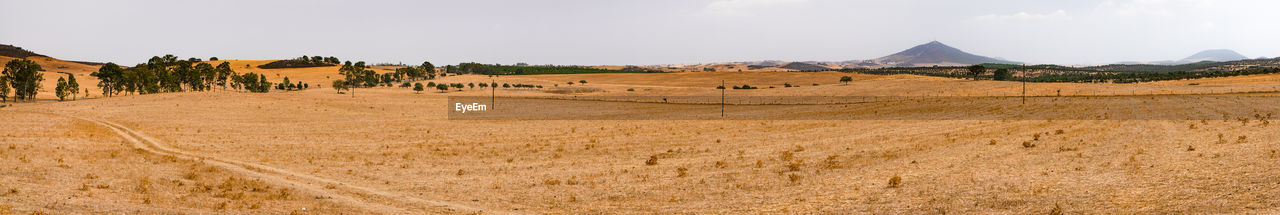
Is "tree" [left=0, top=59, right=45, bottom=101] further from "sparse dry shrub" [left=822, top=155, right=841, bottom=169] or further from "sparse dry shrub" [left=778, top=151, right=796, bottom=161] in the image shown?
"sparse dry shrub" [left=822, top=155, right=841, bottom=169]

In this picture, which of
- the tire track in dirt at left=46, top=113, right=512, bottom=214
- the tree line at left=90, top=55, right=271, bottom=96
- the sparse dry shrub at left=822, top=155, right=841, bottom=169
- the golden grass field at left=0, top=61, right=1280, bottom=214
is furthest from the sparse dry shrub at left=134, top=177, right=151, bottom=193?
the tree line at left=90, top=55, right=271, bottom=96

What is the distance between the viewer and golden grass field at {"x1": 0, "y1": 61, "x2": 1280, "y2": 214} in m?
19.8

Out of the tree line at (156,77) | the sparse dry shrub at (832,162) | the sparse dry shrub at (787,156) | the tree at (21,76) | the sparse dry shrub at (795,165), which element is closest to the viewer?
the sparse dry shrub at (795,165)

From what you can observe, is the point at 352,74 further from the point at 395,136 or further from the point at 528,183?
the point at 528,183

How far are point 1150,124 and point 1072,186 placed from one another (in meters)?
31.9

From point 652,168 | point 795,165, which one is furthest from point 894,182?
point 652,168

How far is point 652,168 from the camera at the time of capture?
30.3 metres

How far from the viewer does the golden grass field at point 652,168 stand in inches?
779

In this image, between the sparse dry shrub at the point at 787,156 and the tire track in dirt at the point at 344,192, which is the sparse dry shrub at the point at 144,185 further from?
the sparse dry shrub at the point at 787,156

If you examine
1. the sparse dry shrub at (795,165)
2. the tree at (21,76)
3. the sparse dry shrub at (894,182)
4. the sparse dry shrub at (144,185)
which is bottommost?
the sparse dry shrub at (144,185)

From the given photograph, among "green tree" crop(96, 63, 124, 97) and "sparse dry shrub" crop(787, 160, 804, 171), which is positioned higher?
"green tree" crop(96, 63, 124, 97)

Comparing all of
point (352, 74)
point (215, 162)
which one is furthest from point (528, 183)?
point (352, 74)

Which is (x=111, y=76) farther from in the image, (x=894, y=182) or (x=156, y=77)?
(x=894, y=182)

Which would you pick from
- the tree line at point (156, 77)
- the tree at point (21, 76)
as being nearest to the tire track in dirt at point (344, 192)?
the tree at point (21, 76)
